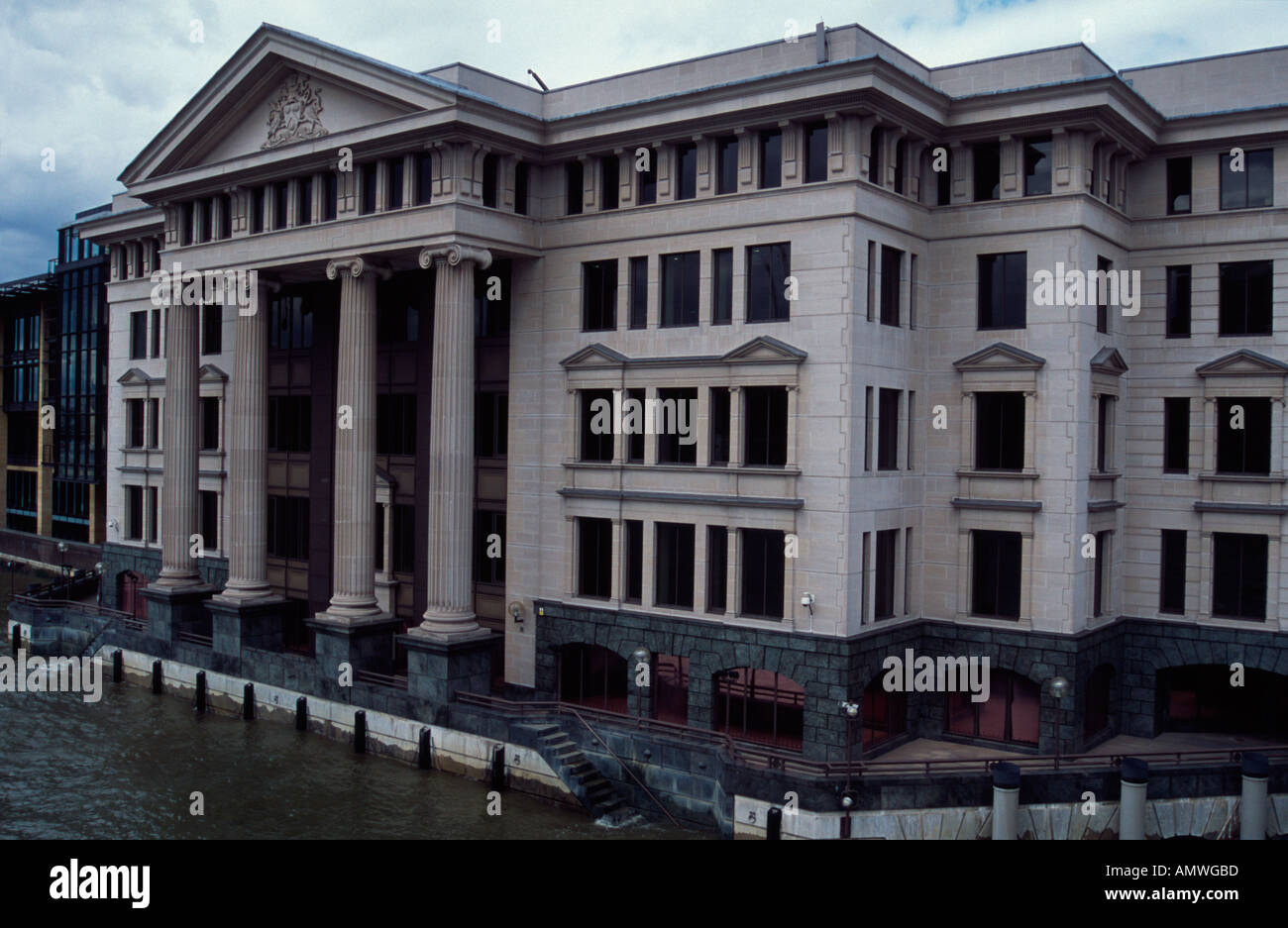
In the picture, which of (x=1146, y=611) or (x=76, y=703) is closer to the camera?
(x=1146, y=611)

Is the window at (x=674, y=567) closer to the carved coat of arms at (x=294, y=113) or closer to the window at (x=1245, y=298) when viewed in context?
the window at (x=1245, y=298)

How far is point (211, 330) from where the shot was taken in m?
55.9

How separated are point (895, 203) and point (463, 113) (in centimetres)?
1431

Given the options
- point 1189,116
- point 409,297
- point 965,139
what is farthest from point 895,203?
point 409,297

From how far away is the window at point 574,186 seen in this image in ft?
134

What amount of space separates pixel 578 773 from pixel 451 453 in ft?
39.2

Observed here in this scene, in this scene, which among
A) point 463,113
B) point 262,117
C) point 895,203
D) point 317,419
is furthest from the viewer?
point 317,419

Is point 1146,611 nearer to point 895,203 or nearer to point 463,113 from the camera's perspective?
point 895,203

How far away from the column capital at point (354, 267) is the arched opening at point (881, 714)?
22758mm

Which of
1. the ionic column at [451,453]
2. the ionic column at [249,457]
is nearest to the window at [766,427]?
the ionic column at [451,453]

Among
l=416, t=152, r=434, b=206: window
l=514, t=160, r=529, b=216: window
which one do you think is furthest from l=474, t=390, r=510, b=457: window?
l=416, t=152, r=434, b=206: window

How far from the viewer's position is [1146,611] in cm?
3847

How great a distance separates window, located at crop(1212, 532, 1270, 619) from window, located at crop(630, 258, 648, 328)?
1975cm

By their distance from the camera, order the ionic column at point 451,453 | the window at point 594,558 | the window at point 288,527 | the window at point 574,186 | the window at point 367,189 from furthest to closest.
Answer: the window at point 288,527 < the window at point 367,189 < the window at point 574,186 < the window at point 594,558 < the ionic column at point 451,453
